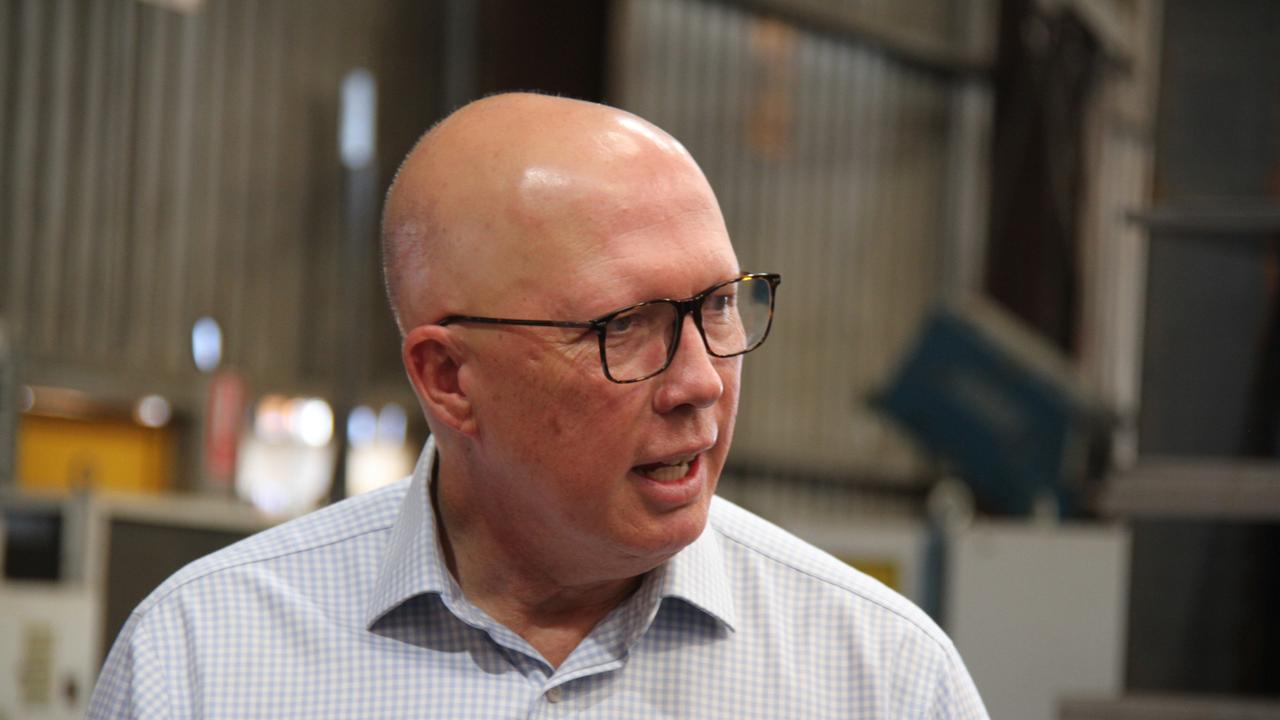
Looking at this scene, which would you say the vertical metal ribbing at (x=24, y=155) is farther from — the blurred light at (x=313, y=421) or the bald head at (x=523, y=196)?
the bald head at (x=523, y=196)

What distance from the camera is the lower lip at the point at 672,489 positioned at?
1.27 meters

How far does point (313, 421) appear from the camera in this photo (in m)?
10.3

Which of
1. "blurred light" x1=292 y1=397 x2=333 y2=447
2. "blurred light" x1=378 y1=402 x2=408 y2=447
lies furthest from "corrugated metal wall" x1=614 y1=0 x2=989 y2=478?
"blurred light" x1=292 y1=397 x2=333 y2=447

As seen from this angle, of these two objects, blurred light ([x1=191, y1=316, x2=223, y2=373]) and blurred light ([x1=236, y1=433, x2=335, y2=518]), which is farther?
blurred light ([x1=236, y1=433, x2=335, y2=518])

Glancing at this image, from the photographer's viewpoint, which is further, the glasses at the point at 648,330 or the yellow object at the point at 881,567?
the yellow object at the point at 881,567

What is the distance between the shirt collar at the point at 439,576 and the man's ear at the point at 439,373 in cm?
10

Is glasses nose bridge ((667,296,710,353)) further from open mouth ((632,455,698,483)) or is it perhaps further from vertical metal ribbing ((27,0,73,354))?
vertical metal ribbing ((27,0,73,354))

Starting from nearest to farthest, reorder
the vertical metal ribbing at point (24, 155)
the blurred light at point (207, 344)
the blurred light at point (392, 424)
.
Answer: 1. the vertical metal ribbing at point (24, 155)
2. the blurred light at point (207, 344)
3. the blurred light at point (392, 424)

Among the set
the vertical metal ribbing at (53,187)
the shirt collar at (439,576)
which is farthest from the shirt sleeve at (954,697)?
the vertical metal ribbing at (53,187)

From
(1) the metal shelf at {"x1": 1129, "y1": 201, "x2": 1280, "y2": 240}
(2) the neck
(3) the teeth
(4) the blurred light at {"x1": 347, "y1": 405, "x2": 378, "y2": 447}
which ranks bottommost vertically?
(4) the blurred light at {"x1": 347, "y1": 405, "x2": 378, "y2": 447}

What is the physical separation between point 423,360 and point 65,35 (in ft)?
28.6

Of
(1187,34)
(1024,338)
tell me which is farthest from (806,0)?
(1187,34)

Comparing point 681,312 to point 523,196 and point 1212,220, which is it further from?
point 1212,220

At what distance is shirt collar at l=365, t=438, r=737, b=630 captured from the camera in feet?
4.40
